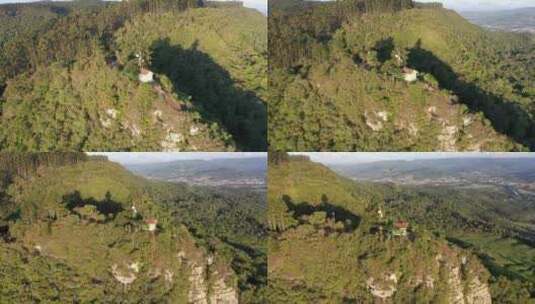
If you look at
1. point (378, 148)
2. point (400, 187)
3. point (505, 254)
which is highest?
point (378, 148)

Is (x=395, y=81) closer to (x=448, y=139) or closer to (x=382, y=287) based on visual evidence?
(x=448, y=139)

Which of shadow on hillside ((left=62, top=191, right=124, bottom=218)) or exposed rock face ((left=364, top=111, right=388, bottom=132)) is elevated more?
exposed rock face ((left=364, top=111, right=388, bottom=132))

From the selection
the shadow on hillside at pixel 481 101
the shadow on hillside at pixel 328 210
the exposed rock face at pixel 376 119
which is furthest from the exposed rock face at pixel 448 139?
the shadow on hillside at pixel 328 210

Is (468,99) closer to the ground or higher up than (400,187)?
higher up

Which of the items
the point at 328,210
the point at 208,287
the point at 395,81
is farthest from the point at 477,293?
the point at 208,287

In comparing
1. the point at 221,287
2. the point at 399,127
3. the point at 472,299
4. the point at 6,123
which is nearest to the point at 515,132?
the point at 399,127

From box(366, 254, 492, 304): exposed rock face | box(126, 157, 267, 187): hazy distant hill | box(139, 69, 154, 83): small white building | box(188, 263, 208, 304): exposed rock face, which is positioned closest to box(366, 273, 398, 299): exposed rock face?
box(366, 254, 492, 304): exposed rock face

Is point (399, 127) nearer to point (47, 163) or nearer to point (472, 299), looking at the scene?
point (472, 299)

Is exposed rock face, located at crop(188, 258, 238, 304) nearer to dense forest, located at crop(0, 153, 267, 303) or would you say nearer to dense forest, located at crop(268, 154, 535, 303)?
dense forest, located at crop(0, 153, 267, 303)
